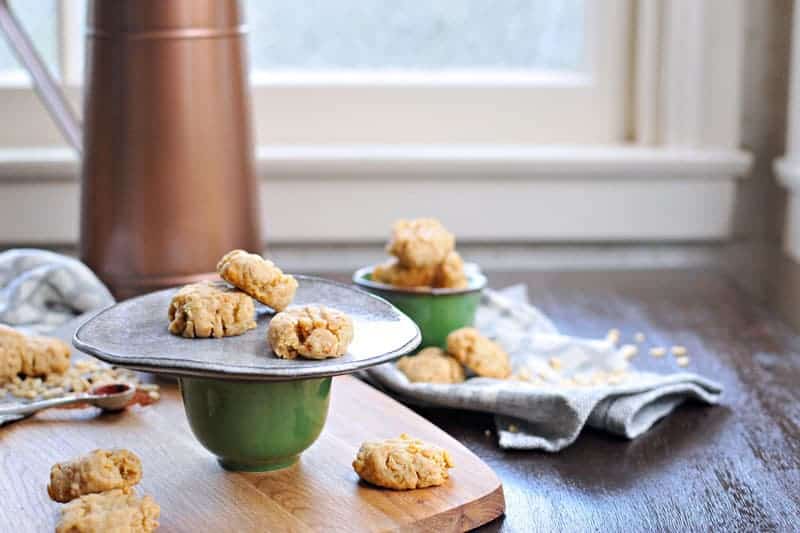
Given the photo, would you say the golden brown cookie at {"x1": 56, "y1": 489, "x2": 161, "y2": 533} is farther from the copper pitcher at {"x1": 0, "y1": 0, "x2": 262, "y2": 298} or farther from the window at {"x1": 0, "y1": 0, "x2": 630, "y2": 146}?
the window at {"x1": 0, "y1": 0, "x2": 630, "y2": 146}

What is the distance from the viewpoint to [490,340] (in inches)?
38.9

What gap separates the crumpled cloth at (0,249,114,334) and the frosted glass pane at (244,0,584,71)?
2.07ft

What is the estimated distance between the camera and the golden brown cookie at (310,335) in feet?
2.09

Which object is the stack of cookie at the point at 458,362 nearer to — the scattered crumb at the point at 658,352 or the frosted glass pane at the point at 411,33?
the scattered crumb at the point at 658,352

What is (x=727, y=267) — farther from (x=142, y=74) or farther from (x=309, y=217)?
(x=142, y=74)

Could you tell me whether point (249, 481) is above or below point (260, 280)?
below

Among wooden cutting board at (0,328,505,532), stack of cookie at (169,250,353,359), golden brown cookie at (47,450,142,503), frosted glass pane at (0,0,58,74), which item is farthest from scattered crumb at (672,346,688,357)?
frosted glass pane at (0,0,58,74)

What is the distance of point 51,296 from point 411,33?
74 cm

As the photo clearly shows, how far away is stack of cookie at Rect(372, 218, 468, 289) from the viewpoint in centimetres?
95

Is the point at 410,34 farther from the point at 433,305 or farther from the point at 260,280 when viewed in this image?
the point at 260,280

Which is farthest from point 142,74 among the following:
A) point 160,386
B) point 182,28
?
point 160,386

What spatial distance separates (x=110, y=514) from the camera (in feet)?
1.99

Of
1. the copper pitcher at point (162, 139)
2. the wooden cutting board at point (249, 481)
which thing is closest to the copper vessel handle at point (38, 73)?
the copper pitcher at point (162, 139)

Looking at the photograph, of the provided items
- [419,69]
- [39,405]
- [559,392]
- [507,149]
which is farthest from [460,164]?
[39,405]
